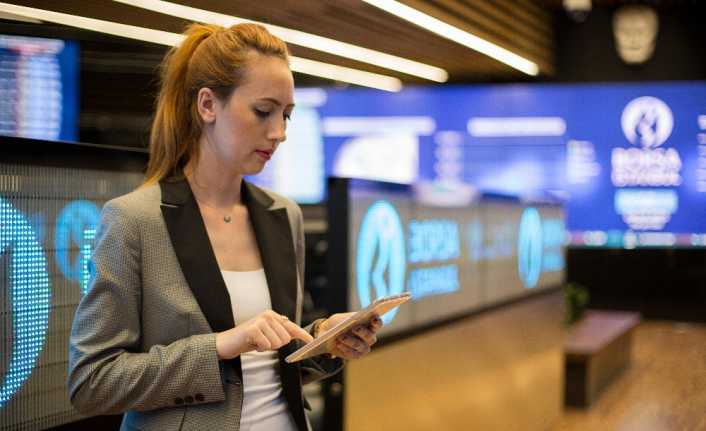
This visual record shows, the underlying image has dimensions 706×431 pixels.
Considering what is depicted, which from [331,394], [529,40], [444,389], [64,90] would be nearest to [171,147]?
[64,90]

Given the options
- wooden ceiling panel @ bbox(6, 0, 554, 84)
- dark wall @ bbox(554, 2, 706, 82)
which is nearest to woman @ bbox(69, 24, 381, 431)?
wooden ceiling panel @ bbox(6, 0, 554, 84)

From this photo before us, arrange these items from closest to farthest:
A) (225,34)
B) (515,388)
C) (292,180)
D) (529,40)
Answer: (225,34) < (515,388) < (292,180) < (529,40)

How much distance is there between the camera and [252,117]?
1600mm

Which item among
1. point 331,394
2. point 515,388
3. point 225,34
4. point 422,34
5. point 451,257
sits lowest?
point 515,388

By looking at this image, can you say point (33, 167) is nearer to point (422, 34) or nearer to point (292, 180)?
point (422, 34)

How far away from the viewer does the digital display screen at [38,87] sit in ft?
7.18

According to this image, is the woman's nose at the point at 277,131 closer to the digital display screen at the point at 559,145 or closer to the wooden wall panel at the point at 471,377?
the wooden wall panel at the point at 471,377

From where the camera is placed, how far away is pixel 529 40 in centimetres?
884

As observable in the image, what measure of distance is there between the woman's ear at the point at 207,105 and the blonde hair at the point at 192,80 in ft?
0.04

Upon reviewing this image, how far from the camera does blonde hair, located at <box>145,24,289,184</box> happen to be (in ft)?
5.24

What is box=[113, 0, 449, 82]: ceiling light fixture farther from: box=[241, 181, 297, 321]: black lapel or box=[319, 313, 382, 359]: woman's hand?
box=[319, 313, 382, 359]: woman's hand

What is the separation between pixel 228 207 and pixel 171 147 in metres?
0.15

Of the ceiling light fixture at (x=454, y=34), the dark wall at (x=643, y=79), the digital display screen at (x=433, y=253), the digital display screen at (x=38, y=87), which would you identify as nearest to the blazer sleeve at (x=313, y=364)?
the digital display screen at (x=38, y=87)

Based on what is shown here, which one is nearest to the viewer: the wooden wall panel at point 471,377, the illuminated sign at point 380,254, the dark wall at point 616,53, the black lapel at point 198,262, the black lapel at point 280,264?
the black lapel at point 198,262
